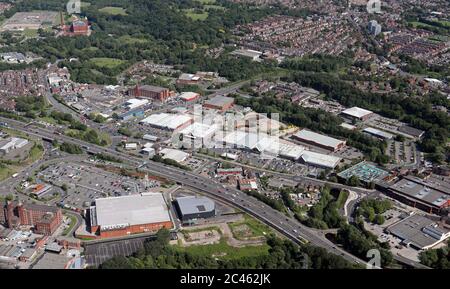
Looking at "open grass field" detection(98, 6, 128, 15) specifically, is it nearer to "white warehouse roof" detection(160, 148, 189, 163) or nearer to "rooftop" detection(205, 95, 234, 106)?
"rooftop" detection(205, 95, 234, 106)

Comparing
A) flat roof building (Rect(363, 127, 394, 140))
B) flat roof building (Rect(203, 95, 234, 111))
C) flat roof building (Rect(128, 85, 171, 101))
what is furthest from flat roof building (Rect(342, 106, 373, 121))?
flat roof building (Rect(128, 85, 171, 101))

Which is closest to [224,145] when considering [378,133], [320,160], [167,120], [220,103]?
[167,120]

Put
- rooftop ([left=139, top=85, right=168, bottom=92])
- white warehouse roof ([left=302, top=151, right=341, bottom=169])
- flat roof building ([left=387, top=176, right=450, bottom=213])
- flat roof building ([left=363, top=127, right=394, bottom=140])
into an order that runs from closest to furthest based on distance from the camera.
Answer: flat roof building ([left=387, top=176, right=450, bottom=213])
white warehouse roof ([left=302, top=151, right=341, bottom=169])
flat roof building ([left=363, top=127, right=394, bottom=140])
rooftop ([left=139, top=85, right=168, bottom=92])

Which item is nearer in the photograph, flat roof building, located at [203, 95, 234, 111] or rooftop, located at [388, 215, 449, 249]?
rooftop, located at [388, 215, 449, 249]

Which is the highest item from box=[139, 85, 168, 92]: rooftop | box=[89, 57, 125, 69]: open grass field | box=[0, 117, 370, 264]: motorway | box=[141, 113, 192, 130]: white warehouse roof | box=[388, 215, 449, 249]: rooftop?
box=[89, 57, 125, 69]: open grass field

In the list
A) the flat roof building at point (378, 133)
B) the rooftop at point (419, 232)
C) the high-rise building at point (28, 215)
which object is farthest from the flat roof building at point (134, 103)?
the rooftop at point (419, 232)

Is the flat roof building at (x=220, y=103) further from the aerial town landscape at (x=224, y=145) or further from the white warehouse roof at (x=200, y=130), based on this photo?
the white warehouse roof at (x=200, y=130)
